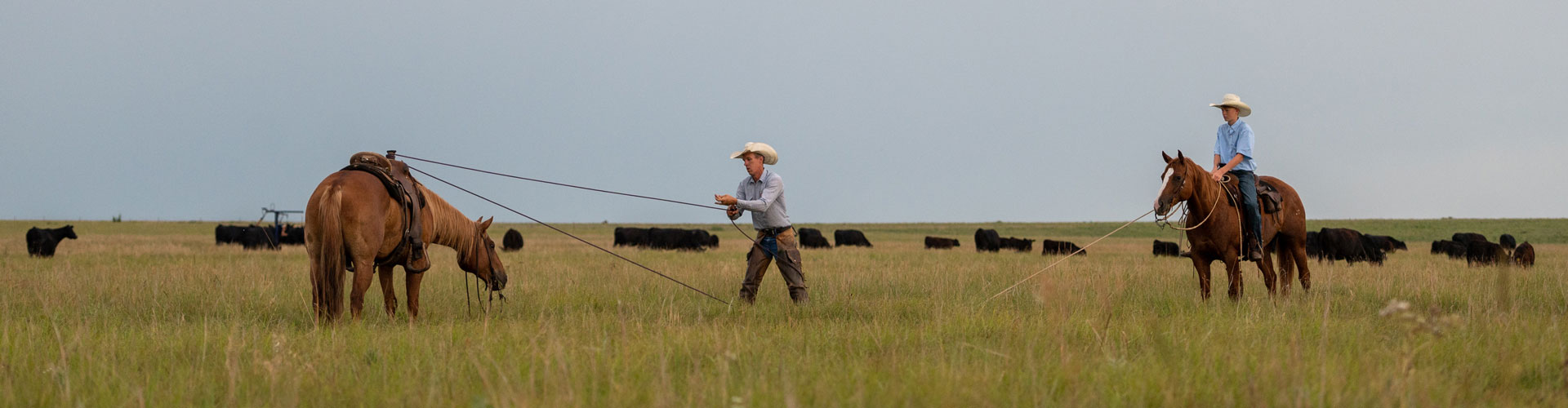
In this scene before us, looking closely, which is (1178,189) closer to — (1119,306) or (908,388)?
(1119,306)

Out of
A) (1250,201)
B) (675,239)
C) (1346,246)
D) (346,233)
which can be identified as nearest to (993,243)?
(675,239)

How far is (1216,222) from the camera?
876 centimetres

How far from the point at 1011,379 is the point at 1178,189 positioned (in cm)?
504

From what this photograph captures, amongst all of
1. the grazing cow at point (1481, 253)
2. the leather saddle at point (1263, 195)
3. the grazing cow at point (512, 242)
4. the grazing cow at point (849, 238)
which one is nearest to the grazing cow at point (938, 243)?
the grazing cow at point (849, 238)

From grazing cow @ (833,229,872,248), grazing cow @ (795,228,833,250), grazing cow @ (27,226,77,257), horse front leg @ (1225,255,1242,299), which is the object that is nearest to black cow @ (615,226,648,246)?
grazing cow @ (795,228,833,250)

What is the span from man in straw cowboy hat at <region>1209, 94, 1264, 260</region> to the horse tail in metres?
8.04

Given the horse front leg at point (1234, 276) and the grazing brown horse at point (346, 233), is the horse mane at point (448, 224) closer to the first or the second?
the grazing brown horse at point (346, 233)

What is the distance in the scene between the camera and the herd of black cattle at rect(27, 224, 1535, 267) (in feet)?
63.8

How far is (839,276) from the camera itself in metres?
11.9

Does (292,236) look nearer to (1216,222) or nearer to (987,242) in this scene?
(987,242)

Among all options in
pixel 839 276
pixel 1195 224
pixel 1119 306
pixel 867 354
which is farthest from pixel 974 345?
pixel 839 276

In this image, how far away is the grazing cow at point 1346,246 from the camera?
20.6m

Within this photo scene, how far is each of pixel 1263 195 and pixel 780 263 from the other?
5.41m

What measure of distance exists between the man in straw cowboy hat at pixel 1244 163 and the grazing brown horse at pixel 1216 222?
0.17 m
